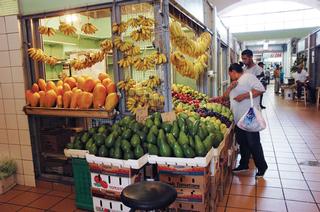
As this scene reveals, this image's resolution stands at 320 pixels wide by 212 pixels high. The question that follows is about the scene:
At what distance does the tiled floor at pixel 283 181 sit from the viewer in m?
2.91

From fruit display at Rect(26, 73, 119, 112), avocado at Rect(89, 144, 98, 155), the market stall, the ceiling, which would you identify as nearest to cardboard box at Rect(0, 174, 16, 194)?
the market stall

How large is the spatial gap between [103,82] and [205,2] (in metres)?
2.70

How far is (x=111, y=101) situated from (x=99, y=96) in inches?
6.3

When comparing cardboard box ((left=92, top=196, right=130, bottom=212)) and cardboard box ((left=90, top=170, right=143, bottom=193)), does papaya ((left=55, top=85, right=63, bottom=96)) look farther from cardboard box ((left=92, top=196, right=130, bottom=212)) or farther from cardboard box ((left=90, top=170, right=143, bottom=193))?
cardboard box ((left=92, top=196, right=130, bottom=212))

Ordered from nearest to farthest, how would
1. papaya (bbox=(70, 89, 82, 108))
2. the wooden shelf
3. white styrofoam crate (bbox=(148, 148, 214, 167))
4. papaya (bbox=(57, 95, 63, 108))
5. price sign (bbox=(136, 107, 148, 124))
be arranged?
white styrofoam crate (bbox=(148, 148, 214, 167)) → price sign (bbox=(136, 107, 148, 124)) → the wooden shelf → papaya (bbox=(70, 89, 82, 108)) → papaya (bbox=(57, 95, 63, 108))

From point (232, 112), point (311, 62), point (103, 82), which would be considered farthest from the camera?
point (311, 62)

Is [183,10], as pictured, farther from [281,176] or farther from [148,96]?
[281,176]

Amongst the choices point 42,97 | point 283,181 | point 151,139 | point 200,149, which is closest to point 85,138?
point 151,139

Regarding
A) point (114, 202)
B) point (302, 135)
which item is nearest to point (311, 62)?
point (302, 135)

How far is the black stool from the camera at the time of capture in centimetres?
161

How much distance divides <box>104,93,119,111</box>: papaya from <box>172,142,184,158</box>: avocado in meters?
0.93

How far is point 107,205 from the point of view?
8.22ft

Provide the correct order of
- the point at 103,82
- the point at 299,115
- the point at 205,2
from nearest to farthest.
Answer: the point at 103,82 < the point at 205,2 < the point at 299,115

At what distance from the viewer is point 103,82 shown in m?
3.19
